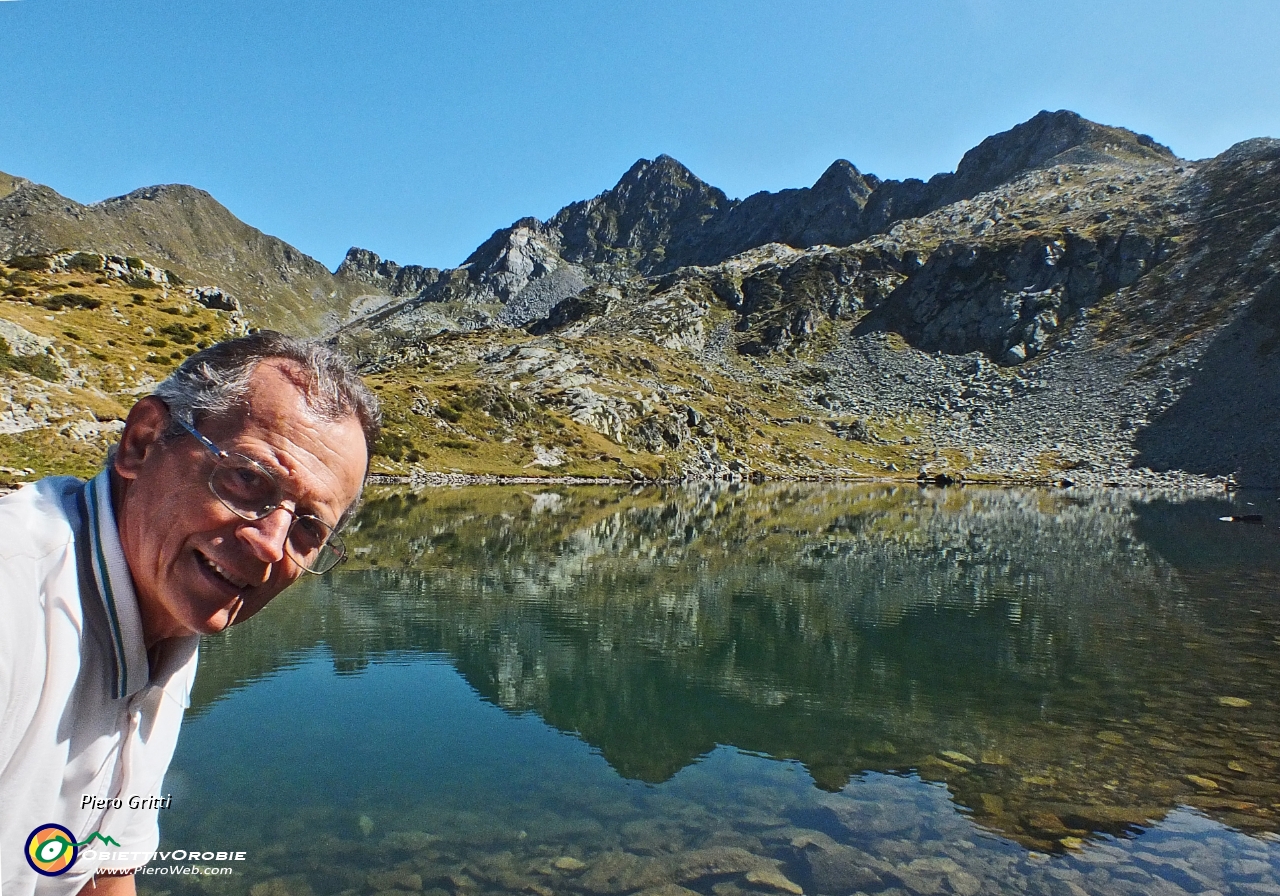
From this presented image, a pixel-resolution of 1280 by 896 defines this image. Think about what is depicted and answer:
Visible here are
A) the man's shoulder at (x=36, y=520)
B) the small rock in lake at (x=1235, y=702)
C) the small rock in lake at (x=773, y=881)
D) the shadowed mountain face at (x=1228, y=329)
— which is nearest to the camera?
the man's shoulder at (x=36, y=520)

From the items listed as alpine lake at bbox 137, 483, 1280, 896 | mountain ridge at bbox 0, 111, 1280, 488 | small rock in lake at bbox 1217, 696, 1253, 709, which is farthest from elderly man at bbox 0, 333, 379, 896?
mountain ridge at bbox 0, 111, 1280, 488

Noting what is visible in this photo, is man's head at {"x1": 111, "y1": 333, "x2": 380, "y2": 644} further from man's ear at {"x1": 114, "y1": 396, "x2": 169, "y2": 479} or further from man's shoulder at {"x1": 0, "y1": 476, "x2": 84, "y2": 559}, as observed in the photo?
man's shoulder at {"x1": 0, "y1": 476, "x2": 84, "y2": 559}

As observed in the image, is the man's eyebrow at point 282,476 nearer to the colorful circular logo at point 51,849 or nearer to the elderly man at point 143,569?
the elderly man at point 143,569

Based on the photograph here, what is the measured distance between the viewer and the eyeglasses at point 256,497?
300cm

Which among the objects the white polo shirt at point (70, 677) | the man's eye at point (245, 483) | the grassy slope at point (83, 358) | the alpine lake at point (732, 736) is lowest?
the alpine lake at point (732, 736)

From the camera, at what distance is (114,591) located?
8.68 feet

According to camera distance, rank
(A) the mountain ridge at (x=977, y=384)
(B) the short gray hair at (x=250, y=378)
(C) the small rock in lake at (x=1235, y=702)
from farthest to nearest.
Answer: (A) the mountain ridge at (x=977, y=384)
(C) the small rock in lake at (x=1235, y=702)
(B) the short gray hair at (x=250, y=378)

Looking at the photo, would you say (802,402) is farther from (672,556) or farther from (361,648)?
(361,648)

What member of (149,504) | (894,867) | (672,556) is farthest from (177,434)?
(672,556)

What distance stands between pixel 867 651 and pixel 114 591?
21.0m

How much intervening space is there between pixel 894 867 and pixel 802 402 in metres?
171

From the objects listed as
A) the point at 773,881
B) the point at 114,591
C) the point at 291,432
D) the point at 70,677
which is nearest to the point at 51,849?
the point at 70,677

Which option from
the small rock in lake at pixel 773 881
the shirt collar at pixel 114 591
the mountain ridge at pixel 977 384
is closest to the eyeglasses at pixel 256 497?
the shirt collar at pixel 114 591

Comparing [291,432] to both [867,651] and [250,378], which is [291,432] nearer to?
[250,378]
